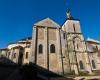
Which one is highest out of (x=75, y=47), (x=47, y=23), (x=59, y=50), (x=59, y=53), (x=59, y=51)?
(x=47, y=23)

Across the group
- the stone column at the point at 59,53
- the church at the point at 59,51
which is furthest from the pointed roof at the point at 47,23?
the stone column at the point at 59,53

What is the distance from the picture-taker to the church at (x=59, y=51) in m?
24.8

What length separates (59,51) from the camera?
1038 inches

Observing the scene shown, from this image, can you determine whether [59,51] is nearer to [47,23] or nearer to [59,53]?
[59,53]

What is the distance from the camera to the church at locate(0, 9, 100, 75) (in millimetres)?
24781

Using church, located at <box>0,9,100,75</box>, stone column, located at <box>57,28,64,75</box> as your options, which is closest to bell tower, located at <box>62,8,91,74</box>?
church, located at <box>0,9,100,75</box>

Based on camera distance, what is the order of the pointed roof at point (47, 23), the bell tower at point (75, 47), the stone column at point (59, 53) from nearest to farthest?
the stone column at point (59, 53) < the bell tower at point (75, 47) < the pointed roof at point (47, 23)

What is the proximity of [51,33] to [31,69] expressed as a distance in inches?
464

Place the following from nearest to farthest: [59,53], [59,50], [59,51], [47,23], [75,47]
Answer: [59,53]
[59,51]
[59,50]
[47,23]
[75,47]

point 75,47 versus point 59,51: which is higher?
point 75,47

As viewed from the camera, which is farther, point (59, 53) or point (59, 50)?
point (59, 50)

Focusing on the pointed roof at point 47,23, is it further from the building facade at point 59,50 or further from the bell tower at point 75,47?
the bell tower at point 75,47

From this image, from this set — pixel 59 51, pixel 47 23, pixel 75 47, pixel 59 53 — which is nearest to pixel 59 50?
pixel 59 51

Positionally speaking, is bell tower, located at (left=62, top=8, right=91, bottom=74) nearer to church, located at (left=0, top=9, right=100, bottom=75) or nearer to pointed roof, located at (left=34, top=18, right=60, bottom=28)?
church, located at (left=0, top=9, right=100, bottom=75)
